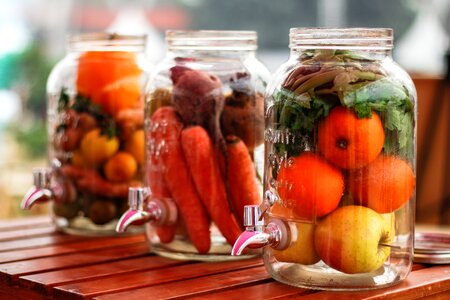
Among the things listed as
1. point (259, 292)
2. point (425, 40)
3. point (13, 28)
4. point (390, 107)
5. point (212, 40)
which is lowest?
point (259, 292)

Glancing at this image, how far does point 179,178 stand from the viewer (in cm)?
129

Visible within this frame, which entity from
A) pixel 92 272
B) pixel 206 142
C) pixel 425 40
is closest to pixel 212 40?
pixel 206 142

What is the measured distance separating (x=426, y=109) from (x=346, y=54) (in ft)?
7.26

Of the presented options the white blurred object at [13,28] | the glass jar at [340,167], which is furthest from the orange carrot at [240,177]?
the white blurred object at [13,28]

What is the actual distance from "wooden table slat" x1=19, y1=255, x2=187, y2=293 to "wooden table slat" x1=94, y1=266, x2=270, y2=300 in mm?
94

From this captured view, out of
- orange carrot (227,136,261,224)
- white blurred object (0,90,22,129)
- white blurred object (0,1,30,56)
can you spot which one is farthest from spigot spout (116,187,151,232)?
white blurred object (0,1,30,56)

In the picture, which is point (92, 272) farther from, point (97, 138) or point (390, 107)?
point (390, 107)

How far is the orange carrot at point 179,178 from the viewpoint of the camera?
1278 mm

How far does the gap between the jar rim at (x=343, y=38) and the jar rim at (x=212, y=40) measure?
0.18 meters

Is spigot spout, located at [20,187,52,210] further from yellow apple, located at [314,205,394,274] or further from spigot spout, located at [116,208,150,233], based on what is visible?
yellow apple, located at [314,205,394,274]

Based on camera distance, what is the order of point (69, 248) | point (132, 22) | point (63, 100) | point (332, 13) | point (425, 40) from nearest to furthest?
point (69, 248)
point (63, 100)
point (425, 40)
point (332, 13)
point (132, 22)

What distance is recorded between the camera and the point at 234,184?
1.27 meters

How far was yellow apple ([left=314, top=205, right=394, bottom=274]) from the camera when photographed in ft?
3.54

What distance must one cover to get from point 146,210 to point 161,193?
3 cm
